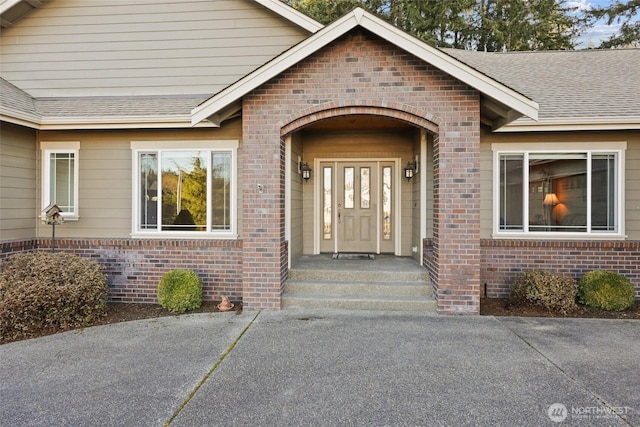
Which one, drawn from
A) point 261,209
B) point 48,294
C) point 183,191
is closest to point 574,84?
point 261,209

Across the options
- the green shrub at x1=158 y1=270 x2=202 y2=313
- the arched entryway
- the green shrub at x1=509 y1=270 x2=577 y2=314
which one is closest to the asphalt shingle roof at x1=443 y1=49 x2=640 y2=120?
the arched entryway

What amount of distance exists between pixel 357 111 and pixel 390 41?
43.3 inches

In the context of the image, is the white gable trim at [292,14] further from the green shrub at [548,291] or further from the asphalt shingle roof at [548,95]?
the green shrub at [548,291]

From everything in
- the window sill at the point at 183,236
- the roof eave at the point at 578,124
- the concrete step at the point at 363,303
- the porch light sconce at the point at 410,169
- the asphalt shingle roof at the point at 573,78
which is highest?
the asphalt shingle roof at the point at 573,78

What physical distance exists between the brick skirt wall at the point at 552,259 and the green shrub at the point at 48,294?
6573 millimetres

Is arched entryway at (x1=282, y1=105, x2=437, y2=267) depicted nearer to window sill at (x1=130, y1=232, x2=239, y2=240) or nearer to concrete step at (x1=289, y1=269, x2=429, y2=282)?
concrete step at (x1=289, y1=269, x2=429, y2=282)

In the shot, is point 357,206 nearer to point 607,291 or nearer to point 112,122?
point 607,291

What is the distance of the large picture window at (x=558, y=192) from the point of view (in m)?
6.49

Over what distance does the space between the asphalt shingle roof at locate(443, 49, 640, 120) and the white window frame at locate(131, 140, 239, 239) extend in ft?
16.2

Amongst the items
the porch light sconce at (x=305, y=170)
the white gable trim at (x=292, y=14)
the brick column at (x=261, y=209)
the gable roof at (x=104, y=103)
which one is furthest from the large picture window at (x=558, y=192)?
the gable roof at (x=104, y=103)

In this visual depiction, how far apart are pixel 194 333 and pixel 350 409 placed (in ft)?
8.76

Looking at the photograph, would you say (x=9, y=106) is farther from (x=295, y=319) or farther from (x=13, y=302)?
(x=295, y=319)

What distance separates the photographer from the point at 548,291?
18.8 ft

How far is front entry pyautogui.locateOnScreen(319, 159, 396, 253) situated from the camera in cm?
848
